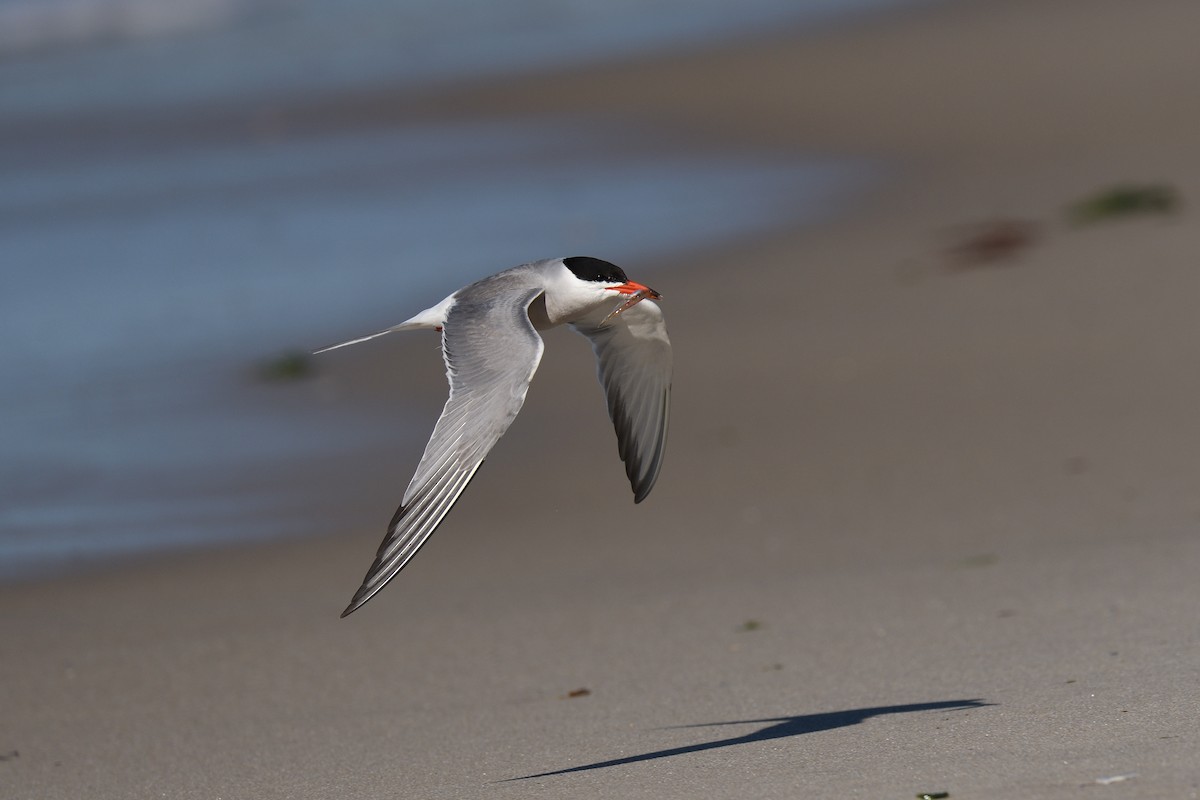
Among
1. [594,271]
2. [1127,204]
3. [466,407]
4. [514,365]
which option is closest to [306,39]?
[1127,204]

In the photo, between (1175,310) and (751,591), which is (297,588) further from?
(1175,310)

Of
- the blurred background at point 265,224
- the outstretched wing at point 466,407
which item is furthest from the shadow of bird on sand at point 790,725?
the blurred background at point 265,224

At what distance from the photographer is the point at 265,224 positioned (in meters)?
12.9

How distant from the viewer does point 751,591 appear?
20.3ft

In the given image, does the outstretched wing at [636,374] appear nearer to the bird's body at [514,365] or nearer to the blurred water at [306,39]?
the bird's body at [514,365]

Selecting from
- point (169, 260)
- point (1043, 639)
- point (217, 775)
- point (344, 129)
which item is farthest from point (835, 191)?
point (217, 775)

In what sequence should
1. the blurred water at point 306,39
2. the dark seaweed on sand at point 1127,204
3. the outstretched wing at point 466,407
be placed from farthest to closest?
the blurred water at point 306,39
the dark seaweed on sand at point 1127,204
the outstretched wing at point 466,407

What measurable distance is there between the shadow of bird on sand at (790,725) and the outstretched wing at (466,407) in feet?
2.24

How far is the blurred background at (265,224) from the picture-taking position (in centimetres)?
809

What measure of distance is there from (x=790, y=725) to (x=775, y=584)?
1.61 metres

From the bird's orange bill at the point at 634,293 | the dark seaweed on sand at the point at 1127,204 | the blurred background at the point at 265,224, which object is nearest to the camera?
the bird's orange bill at the point at 634,293

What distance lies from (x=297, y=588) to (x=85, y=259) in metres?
6.35

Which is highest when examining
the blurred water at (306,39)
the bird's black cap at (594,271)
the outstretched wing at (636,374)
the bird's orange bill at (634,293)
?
the blurred water at (306,39)

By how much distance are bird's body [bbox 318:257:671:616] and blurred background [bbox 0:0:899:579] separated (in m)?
1.96
